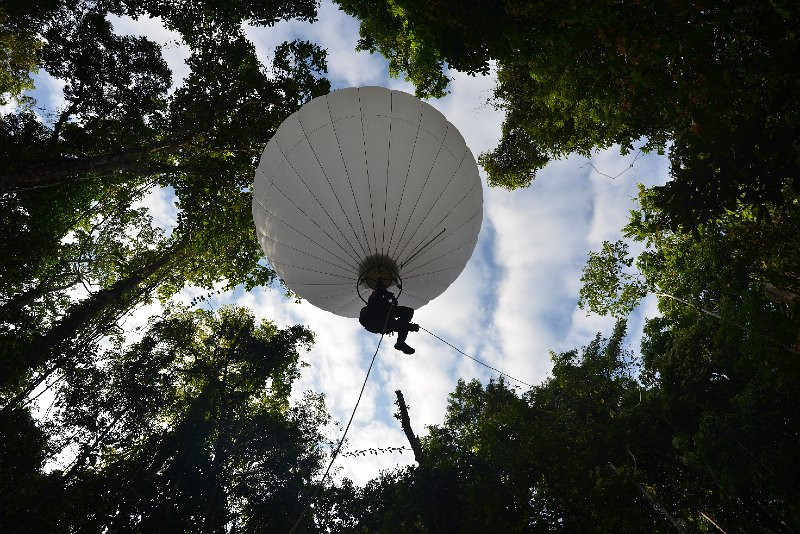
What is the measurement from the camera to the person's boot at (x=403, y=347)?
4961 millimetres

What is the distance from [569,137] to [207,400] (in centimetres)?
1707

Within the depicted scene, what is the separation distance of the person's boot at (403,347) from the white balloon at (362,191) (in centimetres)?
85

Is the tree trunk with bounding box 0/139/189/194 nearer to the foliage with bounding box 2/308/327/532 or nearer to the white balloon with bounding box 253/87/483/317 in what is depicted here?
the white balloon with bounding box 253/87/483/317

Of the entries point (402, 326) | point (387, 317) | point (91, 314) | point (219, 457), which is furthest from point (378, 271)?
→ point (91, 314)

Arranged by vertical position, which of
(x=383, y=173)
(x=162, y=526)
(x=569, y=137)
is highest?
(x=569, y=137)

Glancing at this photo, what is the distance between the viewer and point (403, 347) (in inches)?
196

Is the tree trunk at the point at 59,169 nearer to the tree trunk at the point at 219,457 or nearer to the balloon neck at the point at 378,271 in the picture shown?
the balloon neck at the point at 378,271

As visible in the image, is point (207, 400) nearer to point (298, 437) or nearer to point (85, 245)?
point (298, 437)

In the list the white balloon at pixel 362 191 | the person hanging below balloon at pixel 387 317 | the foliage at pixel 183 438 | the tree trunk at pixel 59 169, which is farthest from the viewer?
the foliage at pixel 183 438

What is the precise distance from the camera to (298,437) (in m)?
15.9

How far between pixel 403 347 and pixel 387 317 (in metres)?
0.54

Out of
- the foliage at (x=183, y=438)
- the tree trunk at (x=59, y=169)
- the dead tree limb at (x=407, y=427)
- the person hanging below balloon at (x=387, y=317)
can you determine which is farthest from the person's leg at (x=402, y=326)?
the foliage at (x=183, y=438)

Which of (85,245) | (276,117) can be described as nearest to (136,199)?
(85,245)

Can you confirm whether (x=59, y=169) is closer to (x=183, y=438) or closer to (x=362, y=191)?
(x=362, y=191)
